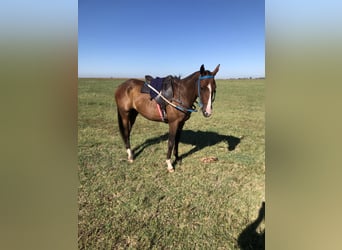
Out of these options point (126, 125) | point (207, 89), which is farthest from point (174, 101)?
point (126, 125)

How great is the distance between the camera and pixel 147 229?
8.54 feet

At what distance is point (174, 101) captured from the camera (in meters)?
3.96

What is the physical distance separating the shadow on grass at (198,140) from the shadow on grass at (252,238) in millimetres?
2395

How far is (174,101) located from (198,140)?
2375 millimetres

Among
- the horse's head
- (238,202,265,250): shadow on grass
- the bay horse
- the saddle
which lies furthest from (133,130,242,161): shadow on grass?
(238,202,265,250): shadow on grass

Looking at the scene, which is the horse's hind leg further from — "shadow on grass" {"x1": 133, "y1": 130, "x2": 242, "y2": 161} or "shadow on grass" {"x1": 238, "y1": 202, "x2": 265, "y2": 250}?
"shadow on grass" {"x1": 238, "y1": 202, "x2": 265, "y2": 250}

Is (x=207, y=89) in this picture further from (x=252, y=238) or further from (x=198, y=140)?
(x=198, y=140)

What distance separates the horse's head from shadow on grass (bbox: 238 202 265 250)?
155cm

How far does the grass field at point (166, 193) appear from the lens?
8.04 ft

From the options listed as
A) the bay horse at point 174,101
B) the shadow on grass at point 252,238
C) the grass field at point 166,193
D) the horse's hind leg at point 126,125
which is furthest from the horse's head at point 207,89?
the horse's hind leg at point 126,125

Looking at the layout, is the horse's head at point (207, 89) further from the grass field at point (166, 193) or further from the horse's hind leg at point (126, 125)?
the horse's hind leg at point (126, 125)

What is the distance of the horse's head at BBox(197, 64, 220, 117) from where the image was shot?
335cm

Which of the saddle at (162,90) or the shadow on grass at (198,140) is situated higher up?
the saddle at (162,90)
